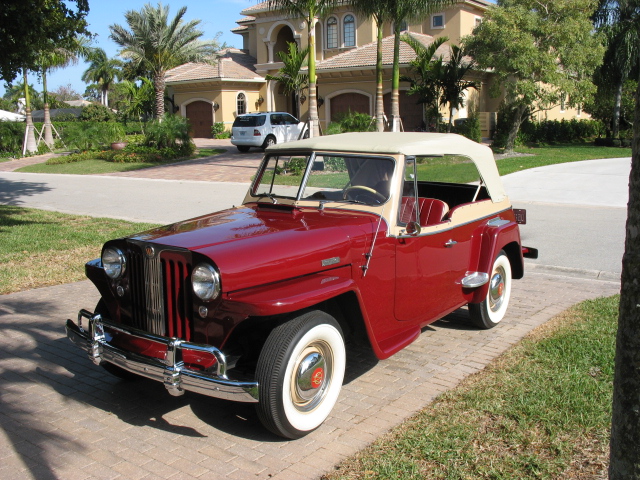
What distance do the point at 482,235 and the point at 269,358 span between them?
2750 mm

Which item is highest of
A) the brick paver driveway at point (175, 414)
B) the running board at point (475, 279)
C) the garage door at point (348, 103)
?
the garage door at point (348, 103)

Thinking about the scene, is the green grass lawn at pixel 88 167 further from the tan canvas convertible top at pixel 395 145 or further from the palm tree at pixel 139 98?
the tan canvas convertible top at pixel 395 145

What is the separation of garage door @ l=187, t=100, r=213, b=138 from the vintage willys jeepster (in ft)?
110

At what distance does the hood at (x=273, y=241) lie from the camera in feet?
11.9

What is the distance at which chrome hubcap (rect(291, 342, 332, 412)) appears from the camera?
376 centimetres

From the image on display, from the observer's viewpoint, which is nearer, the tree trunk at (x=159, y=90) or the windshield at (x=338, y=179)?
the windshield at (x=338, y=179)

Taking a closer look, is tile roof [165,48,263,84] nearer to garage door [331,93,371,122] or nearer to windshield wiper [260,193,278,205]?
garage door [331,93,371,122]

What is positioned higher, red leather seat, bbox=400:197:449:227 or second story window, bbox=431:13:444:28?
second story window, bbox=431:13:444:28

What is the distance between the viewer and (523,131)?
29859mm

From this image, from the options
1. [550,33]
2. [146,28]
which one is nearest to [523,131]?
[550,33]

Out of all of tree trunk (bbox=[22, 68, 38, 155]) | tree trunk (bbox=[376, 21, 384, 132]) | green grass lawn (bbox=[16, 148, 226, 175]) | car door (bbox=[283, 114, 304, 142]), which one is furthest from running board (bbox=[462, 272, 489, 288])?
tree trunk (bbox=[22, 68, 38, 155])

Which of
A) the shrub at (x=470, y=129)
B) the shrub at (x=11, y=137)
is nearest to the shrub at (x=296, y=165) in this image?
the shrub at (x=470, y=129)

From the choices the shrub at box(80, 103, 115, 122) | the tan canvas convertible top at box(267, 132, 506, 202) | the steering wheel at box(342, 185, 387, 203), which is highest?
the shrub at box(80, 103, 115, 122)

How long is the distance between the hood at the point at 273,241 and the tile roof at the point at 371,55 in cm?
2559
